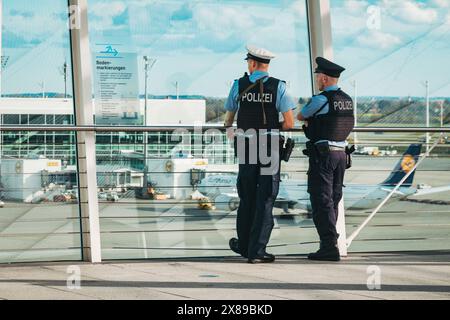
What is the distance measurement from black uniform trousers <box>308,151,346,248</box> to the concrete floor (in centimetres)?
21

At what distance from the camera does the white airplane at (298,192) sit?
6.92 m

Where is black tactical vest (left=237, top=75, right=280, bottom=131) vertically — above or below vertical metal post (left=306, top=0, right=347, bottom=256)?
below

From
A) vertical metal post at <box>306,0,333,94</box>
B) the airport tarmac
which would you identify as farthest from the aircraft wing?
vertical metal post at <box>306,0,333,94</box>

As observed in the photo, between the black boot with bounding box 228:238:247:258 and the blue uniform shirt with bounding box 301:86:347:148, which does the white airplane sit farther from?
the blue uniform shirt with bounding box 301:86:347:148

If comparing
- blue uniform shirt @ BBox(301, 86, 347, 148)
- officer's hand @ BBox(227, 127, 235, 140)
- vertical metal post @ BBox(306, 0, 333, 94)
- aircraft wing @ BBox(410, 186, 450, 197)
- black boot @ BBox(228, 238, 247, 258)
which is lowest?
black boot @ BBox(228, 238, 247, 258)

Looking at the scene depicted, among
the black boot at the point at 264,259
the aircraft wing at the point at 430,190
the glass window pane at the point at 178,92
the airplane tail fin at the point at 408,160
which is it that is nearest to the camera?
the black boot at the point at 264,259

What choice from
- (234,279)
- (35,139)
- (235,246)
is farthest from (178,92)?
(234,279)

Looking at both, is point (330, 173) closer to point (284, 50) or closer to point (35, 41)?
point (284, 50)

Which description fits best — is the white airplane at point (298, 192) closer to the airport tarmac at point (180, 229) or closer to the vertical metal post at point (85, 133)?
the airport tarmac at point (180, 229)

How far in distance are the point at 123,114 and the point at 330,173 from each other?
1.43 meters

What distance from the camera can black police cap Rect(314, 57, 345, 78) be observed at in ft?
20.8

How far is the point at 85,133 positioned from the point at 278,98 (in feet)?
4.17

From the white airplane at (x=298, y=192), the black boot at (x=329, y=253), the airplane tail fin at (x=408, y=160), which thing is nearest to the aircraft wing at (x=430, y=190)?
the airplane tail fin at (x=408, y=160)

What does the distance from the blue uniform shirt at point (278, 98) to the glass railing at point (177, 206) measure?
518 millimetres
